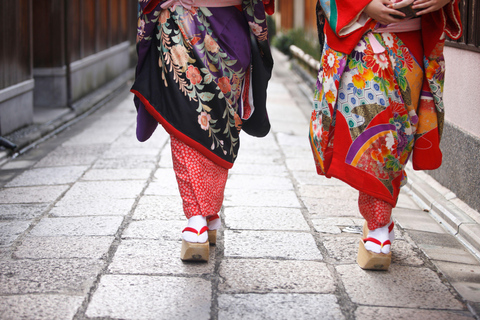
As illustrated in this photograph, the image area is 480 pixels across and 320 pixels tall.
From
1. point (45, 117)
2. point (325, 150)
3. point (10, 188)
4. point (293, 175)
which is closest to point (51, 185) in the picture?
point (10, 188)

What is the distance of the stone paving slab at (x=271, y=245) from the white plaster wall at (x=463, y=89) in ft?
4.70

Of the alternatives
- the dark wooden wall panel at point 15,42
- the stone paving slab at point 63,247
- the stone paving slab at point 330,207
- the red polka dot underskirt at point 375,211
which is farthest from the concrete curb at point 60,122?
the red polka dot underskirt at point 375,211

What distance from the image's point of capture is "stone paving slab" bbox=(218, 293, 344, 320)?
2.38 metres

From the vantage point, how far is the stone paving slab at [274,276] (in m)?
2.65

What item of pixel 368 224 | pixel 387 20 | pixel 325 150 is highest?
pixel 387 20

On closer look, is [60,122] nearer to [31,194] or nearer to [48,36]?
[48,36]

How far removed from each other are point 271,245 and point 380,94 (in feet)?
3.31

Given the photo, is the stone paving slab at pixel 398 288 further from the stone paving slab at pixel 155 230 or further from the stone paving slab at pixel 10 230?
the stone paving slab at pixel 10 230

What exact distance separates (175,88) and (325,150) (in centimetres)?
79

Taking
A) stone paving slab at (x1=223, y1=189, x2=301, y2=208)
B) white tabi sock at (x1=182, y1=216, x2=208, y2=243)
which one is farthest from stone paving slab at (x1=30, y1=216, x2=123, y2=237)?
stone paving slab at (x1=223, y1=189, x2=301, y2=208)

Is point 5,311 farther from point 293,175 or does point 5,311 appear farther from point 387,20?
point 293,175

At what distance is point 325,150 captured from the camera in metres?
2.95

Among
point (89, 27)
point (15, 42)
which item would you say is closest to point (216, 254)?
point (15, 42)

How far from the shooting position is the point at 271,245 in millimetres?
3207
